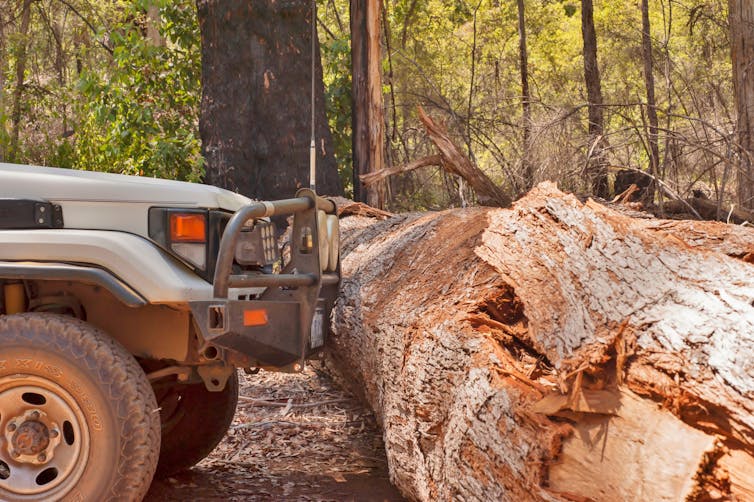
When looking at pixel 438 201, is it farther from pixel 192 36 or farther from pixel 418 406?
pixel 418 406

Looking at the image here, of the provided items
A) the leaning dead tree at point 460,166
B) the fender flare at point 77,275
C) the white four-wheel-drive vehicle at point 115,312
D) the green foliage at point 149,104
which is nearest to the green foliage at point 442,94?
the green foliage at point 149,104

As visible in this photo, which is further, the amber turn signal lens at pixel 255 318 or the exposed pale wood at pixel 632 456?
the amber turn signal lens at pixel 255 318

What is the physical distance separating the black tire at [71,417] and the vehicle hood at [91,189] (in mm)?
518

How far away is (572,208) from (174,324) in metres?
1.79

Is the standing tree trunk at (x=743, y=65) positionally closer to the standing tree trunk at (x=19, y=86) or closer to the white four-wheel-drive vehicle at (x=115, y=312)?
the white four-wheel-drive vehicle at (x=115, y=312)

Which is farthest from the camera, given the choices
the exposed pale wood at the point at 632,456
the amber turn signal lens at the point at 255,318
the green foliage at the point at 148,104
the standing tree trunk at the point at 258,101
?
the green foliage at the point at 148,104

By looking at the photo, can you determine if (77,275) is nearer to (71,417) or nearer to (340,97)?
(71,417)

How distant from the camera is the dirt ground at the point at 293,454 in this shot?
465 centimetres

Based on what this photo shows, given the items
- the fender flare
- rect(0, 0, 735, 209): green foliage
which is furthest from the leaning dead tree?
the fender flare

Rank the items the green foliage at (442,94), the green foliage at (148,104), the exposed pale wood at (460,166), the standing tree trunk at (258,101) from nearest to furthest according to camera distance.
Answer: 1. the exposed pale wood at (460,166)
2. the green foliage at (442,94)
3. the standing tree trunk at (258,101)
4. the green foliage at (148,104)

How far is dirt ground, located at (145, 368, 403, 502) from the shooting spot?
4648mm

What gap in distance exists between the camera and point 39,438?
364 centimetres

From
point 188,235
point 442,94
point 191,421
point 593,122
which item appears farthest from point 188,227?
point 442,94

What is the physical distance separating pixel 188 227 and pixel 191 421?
54.8 inches
